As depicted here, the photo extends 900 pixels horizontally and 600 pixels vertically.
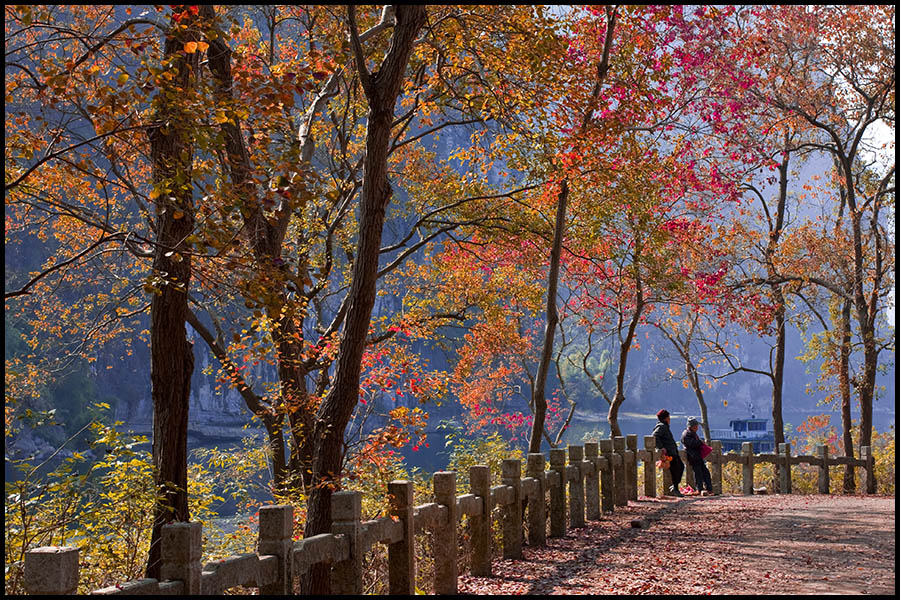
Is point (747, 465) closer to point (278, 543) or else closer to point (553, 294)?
point (553, 294)

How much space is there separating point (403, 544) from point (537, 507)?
3003 mm

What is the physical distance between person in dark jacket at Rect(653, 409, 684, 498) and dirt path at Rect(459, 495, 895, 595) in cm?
277

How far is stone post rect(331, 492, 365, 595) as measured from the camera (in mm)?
5684

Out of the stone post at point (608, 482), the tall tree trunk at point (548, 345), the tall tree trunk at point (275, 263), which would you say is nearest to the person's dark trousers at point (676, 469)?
the stone post at point (608, 482)

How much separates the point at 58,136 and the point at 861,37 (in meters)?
16.4

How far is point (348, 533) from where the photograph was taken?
5691 mm

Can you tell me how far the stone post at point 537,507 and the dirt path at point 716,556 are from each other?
146 mm

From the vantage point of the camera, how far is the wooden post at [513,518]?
331 inches

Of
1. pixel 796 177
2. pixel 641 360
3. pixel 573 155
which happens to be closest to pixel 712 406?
pixel 641 360

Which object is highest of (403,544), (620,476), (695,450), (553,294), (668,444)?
(553,294)

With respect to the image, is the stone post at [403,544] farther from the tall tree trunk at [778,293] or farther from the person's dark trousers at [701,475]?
the tall tree trunk at [778,293]

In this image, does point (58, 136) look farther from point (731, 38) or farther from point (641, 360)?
point (641, 360)

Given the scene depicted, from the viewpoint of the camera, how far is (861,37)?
687 inches

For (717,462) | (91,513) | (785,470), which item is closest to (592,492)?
(717,462)
